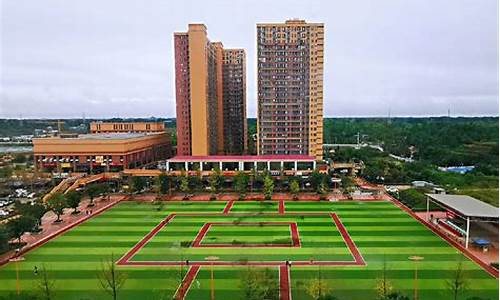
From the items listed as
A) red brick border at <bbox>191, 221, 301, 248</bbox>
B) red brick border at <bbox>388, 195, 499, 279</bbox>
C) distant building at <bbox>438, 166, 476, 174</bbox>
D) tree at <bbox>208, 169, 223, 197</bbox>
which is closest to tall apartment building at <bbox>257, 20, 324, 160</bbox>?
tree at <bbox>208, 169, 223, 197</bbox>

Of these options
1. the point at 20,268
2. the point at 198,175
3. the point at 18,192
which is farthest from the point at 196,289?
the point at 18,192

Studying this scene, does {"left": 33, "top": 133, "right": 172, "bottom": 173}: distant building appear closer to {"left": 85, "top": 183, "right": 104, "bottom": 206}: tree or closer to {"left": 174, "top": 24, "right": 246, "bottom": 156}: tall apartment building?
{"left": 174, "top": 24, "right": 246, "bottom": 156}: tall apartment building

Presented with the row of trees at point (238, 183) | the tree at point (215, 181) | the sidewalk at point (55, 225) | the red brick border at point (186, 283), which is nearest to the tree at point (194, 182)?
the row of trees at point (238, 183)

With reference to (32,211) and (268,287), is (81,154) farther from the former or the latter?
(268,287)

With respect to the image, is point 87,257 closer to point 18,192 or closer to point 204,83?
point 18,192

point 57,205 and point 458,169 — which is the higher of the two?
point 458,169

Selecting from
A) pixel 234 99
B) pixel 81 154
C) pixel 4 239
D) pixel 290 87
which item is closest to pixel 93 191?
pixel 81 154
